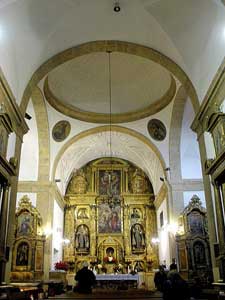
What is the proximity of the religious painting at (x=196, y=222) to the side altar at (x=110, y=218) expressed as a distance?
4.83 meters

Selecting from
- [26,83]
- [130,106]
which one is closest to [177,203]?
[130,106]

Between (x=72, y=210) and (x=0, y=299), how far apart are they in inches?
561

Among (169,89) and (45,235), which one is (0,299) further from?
(169,89)

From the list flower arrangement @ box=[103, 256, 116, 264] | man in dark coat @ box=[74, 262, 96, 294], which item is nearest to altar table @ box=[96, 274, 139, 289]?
flower arrangement @ box=[103, 256, 116, 264]

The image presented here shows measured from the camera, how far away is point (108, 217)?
19578 millimetres

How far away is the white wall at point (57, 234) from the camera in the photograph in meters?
16.0

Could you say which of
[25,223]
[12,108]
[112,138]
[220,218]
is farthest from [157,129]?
[12,108]

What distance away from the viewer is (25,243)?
1398 centimetres

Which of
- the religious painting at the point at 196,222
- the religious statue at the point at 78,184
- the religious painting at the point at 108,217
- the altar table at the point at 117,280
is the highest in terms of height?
the religious statue at the point at 78,184

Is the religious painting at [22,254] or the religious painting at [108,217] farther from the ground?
the religious painting at [108,217]

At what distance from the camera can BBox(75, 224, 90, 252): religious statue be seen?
1877 cm

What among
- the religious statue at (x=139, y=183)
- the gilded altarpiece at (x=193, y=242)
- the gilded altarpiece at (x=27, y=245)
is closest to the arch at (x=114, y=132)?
the gilded altarpiece at (x=27, y=245)

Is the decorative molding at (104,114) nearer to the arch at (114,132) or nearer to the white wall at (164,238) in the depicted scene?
the arch at (114,132)

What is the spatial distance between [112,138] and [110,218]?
4920 millimetres
